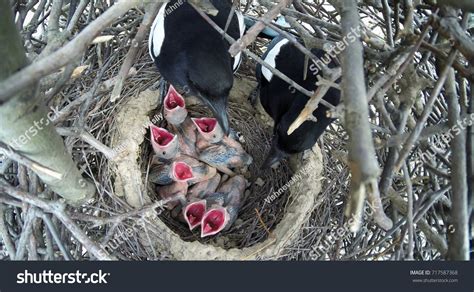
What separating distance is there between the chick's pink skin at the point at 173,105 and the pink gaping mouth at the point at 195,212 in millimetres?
239

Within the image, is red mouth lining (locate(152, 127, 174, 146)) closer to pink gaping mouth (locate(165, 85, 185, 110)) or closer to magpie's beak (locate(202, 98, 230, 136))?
pink gaping mouth (locate(165, 85, 185, 110))

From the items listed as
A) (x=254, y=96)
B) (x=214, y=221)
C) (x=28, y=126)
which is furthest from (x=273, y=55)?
(x=28, y=126)

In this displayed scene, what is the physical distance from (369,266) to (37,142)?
0.72m

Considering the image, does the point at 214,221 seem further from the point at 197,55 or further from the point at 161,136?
the point at 197,55

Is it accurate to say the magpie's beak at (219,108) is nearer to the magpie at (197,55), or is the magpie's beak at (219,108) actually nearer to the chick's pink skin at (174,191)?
the magpie at (197,55)

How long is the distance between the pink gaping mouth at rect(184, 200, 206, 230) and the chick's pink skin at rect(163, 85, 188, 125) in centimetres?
24

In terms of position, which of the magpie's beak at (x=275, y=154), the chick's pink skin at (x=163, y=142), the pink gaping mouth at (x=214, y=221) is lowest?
the pink gaping mouth at (x=214, y=221)

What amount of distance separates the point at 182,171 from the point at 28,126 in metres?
0.66

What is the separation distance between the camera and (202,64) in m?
1.16

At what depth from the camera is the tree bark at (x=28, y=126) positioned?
0.60 meters

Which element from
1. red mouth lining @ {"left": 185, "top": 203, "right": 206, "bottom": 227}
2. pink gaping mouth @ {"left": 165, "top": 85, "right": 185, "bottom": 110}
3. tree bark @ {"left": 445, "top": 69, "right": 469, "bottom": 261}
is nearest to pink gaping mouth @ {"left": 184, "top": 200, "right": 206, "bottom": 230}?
red mouth lining @ {"left": 185, "top": 203, "right": 206, "bottom": 227}

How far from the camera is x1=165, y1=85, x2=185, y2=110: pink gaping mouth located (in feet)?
4.43

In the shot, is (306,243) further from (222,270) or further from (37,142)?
(37,142)

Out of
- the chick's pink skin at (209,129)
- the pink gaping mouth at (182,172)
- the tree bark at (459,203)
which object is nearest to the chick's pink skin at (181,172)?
the pink gaping mouth at (182,172)
